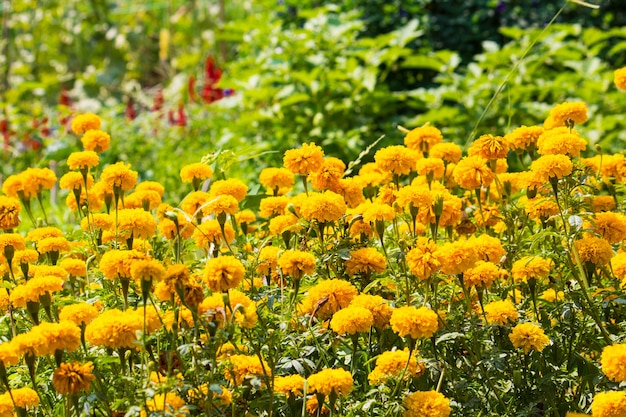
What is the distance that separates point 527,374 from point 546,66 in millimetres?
3732

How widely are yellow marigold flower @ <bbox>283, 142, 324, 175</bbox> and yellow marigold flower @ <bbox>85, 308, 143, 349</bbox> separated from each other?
0.56m

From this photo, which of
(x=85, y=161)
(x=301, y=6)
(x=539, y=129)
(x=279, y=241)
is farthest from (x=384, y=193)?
(x=301, y=6)

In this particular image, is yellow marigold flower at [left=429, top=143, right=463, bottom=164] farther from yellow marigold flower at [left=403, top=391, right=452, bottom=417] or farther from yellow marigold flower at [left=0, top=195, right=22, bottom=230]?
yellow marigold flower at [left=0, top=195, right=22, bottom=230]

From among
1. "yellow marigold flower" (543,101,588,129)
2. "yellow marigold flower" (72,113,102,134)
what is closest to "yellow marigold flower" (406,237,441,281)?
"yellow marigold flower" (543,101,588,129)

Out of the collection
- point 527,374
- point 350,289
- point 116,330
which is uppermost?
point 116,330

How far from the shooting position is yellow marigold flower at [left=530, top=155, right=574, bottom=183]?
1777 mm

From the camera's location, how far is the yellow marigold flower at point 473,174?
2.00 metres

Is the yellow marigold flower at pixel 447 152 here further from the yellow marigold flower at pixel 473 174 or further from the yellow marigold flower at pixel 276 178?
the yellow marigold flower at pixel 276 178

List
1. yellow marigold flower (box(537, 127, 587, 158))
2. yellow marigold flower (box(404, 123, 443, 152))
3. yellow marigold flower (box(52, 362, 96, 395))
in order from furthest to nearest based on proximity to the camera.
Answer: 1. yellow marigold flower (box(404, 123, 443, 152))
2. yellow marigold flower (box(537, 127, 587, 158))
3. yellow marigold flower (box(52, 362, 96, 395))

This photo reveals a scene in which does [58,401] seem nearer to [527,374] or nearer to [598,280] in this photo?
[527,374]

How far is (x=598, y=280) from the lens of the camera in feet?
6.49

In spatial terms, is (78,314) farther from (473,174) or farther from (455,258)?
(473,174)

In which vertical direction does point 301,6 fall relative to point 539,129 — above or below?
below

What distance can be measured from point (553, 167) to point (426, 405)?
1.80 feet
